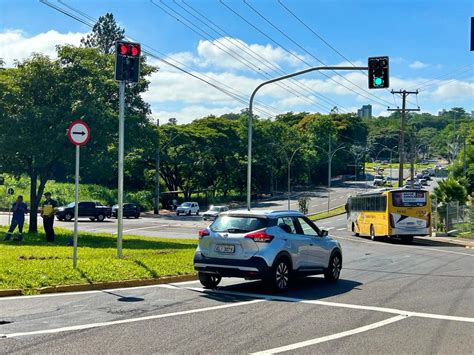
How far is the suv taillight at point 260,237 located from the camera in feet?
37.6

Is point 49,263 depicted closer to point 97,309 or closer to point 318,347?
point 97,309

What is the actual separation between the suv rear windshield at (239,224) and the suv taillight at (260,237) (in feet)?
0.59

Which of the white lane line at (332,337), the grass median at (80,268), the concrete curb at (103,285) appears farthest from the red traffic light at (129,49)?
the white lane line at (332,337)

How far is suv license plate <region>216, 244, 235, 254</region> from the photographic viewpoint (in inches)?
455

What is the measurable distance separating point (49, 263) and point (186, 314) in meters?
5.44

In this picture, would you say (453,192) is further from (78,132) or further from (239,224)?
(78,132)

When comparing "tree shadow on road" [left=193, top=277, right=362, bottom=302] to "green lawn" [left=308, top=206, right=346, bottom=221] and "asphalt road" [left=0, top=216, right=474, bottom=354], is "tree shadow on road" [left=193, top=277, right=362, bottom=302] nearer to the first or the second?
"asphalt road" [left=0, top=216, right=474, bottom=354]

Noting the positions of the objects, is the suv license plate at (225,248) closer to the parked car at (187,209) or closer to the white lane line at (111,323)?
the white lane line at (111,323)

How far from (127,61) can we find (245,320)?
805cm

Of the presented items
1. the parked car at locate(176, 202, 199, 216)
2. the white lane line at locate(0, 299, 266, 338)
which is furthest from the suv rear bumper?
the parked car at locate(176, 202, 199, 216)

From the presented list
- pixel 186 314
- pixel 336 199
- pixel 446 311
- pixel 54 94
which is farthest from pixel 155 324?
pixel 336 199

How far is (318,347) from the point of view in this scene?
7363 mm

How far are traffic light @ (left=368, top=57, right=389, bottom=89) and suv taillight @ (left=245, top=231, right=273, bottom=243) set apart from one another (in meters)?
11.1

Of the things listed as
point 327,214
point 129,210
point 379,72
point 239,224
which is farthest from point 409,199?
point 327,214
